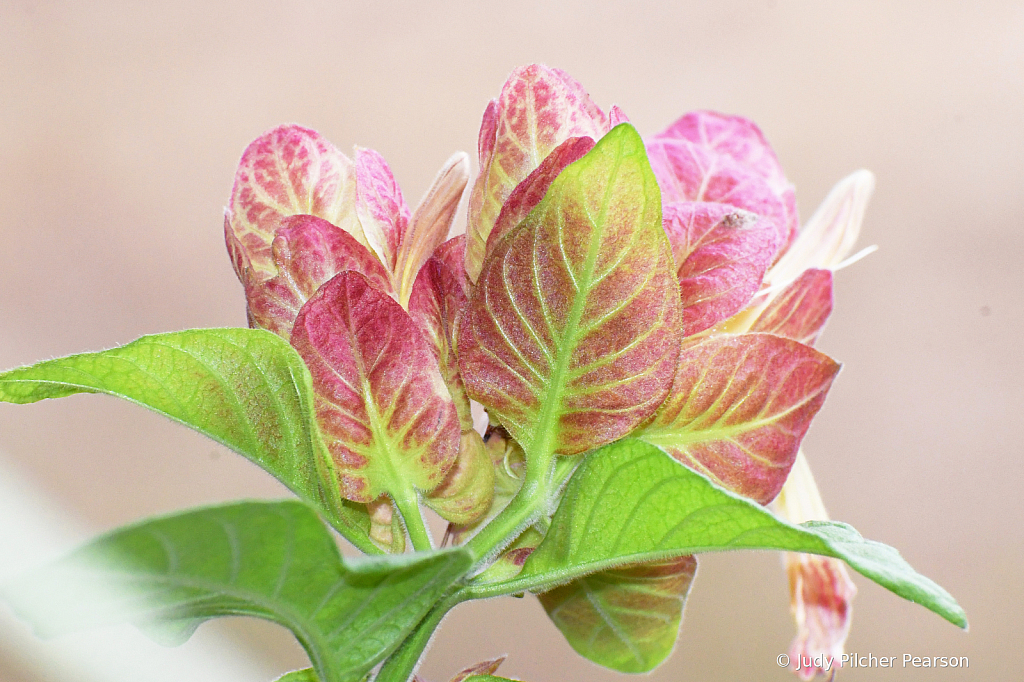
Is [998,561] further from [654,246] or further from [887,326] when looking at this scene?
[654,246]

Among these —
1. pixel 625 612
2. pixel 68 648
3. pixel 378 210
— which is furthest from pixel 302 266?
pixel 68 648

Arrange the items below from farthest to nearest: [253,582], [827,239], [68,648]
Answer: [68,648] → [827,239] → [253,582]

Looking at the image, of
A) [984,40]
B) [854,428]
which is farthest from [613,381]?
[984,40]

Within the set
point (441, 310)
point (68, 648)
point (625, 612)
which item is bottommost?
point (68, 648)

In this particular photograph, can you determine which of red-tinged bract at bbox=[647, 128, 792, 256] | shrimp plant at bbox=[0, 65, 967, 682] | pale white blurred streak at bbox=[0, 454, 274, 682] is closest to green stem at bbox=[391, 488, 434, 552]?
shrimp plant at bbox=[0, 65, 967, 682]

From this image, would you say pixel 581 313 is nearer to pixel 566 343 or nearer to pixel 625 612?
pixel 566 343

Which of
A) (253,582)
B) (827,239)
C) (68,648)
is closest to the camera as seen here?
(253,582)

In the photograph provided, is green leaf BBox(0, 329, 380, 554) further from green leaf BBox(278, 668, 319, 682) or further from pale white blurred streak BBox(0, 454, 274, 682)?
pale white blurred streak BBox(0, 454, 274, 682)
